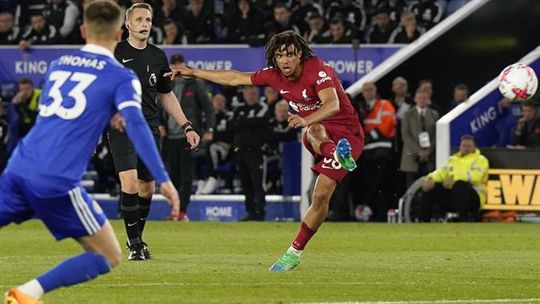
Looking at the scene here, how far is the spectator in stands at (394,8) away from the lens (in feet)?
82.9

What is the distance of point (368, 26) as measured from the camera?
2575 centimetres

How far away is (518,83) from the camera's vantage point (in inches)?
687

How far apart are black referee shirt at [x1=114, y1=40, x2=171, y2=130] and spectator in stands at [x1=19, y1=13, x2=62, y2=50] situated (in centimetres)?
1264

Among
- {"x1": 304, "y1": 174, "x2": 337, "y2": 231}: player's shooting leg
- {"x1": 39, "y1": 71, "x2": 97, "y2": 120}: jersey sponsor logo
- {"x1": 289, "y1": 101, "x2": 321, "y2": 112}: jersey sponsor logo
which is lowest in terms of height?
{"x1": 304, "y1": 174, "x2": 337, "y2": 231}: player's shooting leg

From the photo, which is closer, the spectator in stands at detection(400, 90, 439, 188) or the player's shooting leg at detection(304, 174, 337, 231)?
the player's shooting leg at detection(304, 174, 337, 231)

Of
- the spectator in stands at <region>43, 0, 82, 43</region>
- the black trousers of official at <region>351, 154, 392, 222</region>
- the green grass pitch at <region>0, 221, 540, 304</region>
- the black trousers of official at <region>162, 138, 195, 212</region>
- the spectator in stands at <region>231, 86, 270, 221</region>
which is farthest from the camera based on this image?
the spectator in stands at <region>43, 0, 82, 43</region>

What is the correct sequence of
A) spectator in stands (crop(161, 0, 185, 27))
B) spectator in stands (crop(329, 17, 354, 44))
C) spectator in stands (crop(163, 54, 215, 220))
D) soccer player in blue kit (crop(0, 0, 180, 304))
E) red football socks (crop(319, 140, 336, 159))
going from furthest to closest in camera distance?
spectator in stands (crop(161, 0, 185, 27)) < spectator in stands (crop(329, 17, 354, 44)) < spectator in stands (crop(163, 54, 215, 220)) < red football socks (crop(319, 140, 336, 159)) < soccer player in blue kit (crop(0, 0, 180, 304))

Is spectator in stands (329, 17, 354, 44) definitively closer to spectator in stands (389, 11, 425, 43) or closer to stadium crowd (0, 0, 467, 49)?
stadium crowd (0, 0, 467, 49)

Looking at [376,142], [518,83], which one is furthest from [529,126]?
Answer: [518,83]

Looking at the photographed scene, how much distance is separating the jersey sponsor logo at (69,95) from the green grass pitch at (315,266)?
6.68 feet

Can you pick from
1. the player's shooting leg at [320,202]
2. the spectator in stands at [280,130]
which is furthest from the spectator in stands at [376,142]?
the player's shooting leg at [320,202]

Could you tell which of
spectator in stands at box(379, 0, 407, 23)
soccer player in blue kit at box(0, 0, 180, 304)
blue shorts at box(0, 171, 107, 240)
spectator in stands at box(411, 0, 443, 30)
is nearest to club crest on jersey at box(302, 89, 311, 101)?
soccer player in blue kit at box(0, 0, 180, 304)

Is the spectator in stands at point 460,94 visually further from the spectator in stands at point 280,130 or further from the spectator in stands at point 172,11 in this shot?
the spectator in stands at point 172,11

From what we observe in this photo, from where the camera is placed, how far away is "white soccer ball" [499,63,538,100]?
57.0 ft
